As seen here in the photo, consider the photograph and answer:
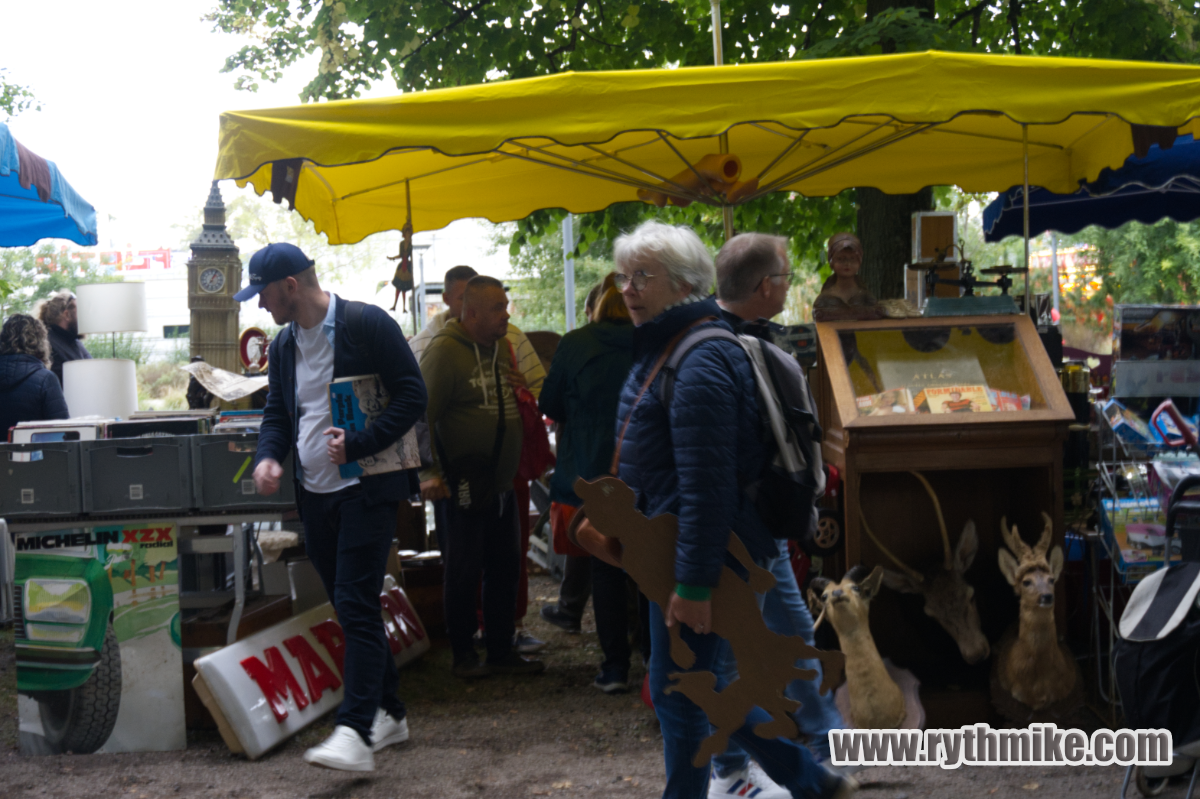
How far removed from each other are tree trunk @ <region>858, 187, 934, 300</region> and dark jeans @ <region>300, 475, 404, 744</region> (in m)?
4.34

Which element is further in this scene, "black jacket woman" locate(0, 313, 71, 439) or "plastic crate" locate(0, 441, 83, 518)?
"black jacket woman" locate(0, 313, 71, 439)

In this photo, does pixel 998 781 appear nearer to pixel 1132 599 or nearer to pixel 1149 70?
pixel 1132 599

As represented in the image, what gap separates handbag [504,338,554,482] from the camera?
4.86 meters

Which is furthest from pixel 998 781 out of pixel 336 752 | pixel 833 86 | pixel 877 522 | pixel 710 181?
pixel 710 181

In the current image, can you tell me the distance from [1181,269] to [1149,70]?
2886cm

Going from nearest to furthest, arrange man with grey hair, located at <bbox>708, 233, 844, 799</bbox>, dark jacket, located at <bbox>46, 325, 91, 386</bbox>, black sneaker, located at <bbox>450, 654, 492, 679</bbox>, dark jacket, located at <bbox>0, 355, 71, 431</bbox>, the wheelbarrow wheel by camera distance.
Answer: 1. man with grey hair, located at <bbox>708, 233, 844, 799</bbox>
2. the wheelbarrow wheel
3. black sneaker, located at <bbox>450, 654, 492, 679</bbox>
4. dark jacket, located at <bbox>0, 355, 71, 431</bbox>
5. dark jacket, located at <bbox>46, 325, 91, 386</bbox>

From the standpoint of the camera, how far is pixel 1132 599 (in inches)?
124

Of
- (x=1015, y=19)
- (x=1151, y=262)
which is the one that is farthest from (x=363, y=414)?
(x=1151, y=262)

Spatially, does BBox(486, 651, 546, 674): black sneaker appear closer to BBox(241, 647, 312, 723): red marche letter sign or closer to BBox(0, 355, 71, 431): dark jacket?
BBox(241, 647, 312, 723): red marche letter sign

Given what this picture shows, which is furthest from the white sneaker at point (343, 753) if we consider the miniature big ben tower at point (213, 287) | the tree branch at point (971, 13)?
the miniature big ben tower at point (213, 287)

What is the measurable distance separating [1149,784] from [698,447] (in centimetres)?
200

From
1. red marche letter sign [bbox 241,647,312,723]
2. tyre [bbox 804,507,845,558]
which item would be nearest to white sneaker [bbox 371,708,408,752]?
red marche letter sign [bbox 241,647,312,723]

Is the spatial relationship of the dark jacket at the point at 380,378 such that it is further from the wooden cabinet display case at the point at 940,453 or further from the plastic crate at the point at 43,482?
the wooden cabinet display case at the point at 940,453

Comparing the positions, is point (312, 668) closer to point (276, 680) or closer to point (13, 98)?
point (276, 680)
